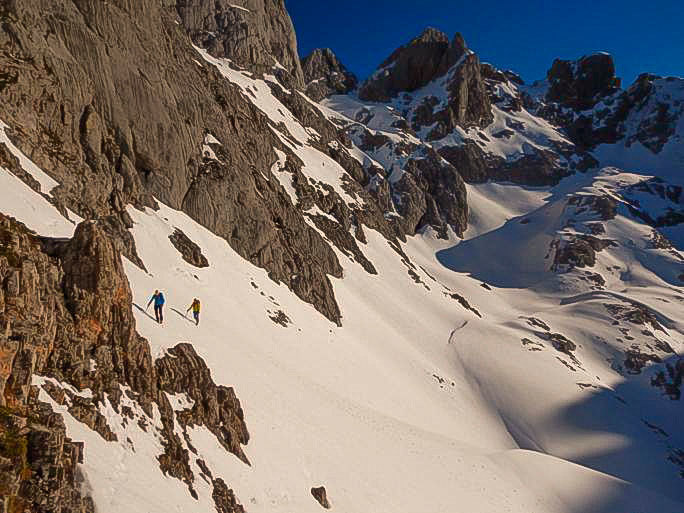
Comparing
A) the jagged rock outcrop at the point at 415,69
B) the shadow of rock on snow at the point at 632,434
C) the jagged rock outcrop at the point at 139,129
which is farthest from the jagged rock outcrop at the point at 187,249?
the jagged rock outcrop at the point at 415,69

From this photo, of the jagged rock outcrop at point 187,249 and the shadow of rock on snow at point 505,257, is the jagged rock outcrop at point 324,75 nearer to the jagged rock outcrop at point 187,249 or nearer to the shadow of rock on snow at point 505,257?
the shadow of rock on snow at point 505,257

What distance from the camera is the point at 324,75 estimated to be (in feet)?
639

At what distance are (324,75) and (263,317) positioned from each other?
566ft

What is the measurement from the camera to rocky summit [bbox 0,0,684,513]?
15.3 metres

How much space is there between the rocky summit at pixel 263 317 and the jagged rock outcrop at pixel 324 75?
5983cm

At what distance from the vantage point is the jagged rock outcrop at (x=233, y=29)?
383ft

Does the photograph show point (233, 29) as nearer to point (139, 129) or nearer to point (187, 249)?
point (139, 129)

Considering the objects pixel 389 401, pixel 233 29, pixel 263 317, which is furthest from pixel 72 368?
pixel 233 29

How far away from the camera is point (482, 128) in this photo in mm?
176125

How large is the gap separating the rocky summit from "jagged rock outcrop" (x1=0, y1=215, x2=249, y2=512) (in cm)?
7

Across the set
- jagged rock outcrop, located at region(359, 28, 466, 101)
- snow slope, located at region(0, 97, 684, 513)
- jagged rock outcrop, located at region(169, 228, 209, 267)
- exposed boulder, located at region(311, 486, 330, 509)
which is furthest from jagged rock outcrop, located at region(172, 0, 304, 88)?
exposed boulder, located at region(311, 486, 330, 509)

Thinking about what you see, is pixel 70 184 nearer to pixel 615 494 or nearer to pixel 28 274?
pixel 28 274

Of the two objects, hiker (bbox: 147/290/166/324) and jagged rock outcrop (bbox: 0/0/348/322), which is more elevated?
jagged rock outcrop (bbox: 0/0/348/322)

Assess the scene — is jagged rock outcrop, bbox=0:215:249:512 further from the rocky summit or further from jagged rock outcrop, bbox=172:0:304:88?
jagged rock outcrop, bbox=172:0:304:88
